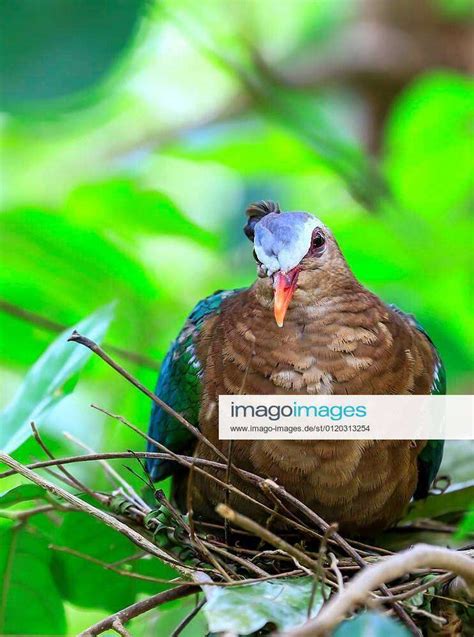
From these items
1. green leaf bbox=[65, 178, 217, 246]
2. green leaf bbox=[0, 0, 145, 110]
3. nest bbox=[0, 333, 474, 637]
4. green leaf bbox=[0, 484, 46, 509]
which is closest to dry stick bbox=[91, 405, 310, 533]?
nest bbox=[0, 333, 474, 637]

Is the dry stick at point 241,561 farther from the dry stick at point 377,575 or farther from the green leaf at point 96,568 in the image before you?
the dry stick at point 377,575

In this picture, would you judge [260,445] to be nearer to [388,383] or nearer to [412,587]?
[388,383]

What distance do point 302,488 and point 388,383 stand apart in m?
0.29

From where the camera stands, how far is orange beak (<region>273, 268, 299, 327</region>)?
76.5 inches

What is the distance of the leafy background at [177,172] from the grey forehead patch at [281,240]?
0.50m

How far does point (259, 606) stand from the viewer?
150 centimetres

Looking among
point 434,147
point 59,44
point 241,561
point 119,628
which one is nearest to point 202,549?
point 241,561

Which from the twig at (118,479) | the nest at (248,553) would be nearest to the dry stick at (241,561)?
the nest at (248,553)

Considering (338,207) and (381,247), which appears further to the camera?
(338,207)

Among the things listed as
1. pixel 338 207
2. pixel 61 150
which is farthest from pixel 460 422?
pixel 61 150

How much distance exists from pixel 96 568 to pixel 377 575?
116 cm

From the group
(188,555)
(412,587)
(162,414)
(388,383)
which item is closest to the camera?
(412,587)

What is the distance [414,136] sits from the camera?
314cm

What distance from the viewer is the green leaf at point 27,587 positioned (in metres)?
2.06
